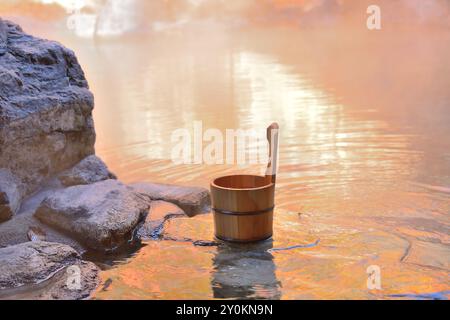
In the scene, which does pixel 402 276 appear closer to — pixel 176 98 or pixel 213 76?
pixel 176 98

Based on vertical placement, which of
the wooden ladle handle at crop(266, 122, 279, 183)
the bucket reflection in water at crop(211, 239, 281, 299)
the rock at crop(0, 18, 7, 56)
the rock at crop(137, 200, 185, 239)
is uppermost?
the rock at crop(0, 18, 7, 56)

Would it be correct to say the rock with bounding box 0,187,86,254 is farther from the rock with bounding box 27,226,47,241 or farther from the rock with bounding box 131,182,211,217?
the rock with bounding box 131,182,211,217

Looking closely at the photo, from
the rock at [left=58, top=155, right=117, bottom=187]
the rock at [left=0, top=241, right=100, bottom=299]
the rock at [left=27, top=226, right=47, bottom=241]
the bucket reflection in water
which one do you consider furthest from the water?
the rock at [left=58, top=155, right=117, bottom=187]

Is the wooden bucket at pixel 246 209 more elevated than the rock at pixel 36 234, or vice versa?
the wooden bucket at pixel 246 209

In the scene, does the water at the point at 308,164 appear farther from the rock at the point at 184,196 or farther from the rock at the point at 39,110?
the rock at the point at 39,110

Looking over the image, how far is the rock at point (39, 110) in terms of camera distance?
4.17 metres

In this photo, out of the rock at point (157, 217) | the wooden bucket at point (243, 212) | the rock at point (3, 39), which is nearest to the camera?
the wooden bucket at point (243, 212)

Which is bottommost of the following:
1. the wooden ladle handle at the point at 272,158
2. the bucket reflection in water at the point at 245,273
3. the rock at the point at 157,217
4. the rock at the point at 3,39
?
the bucket reflection in water at the point at 245,273

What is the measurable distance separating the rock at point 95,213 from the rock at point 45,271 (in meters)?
0.32

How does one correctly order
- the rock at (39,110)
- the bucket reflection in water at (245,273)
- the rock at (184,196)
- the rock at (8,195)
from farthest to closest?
the rock at (184,196), the rock at (39,110), the rock at (8,195), the bucket reflection in water at (245,273)

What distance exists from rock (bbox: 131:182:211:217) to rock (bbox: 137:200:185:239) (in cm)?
11

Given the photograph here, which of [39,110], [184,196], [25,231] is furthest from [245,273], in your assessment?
[39,110]

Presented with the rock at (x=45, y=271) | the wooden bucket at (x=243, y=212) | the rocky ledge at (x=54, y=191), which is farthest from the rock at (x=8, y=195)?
the wooden bucket at (x=243, y=212)

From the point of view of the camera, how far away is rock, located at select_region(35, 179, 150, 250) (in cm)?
378
